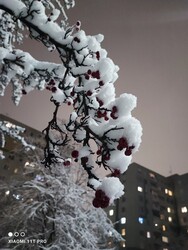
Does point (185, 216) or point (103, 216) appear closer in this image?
point (103, 216)

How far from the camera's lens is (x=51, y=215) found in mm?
10664

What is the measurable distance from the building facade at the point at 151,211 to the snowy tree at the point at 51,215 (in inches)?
1606

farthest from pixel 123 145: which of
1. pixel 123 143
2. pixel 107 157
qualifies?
pixel 107 157

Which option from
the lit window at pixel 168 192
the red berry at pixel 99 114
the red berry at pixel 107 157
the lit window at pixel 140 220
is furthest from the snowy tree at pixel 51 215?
the lit window at pixel 168 192

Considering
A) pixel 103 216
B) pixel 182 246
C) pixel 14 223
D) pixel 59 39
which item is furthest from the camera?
pixel 182 246

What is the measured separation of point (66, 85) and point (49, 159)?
1.07m

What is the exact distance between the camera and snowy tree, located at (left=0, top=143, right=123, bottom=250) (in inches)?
395

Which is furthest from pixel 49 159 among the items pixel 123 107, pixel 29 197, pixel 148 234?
pixel 148 234

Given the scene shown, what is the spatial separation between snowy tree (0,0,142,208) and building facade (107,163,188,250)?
49.3 meters

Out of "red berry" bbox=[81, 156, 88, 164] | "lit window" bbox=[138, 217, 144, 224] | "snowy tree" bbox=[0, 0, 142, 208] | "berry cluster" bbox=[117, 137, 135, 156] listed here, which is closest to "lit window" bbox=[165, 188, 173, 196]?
"lit window" bbox=[138, 217, 144, 224]

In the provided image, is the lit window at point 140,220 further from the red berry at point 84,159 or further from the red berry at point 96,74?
the red berry at point 96,74

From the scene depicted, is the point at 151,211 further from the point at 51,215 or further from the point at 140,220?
the point at 51,215

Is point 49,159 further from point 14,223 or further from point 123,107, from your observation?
point 14,223

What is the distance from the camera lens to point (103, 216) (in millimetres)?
11508
